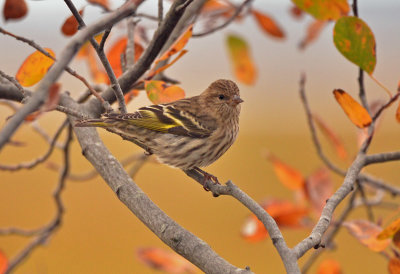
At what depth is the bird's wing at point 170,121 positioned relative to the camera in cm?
266

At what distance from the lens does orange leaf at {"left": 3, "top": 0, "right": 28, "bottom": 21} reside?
187 centimetres

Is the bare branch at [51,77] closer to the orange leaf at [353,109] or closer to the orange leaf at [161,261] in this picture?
the orange leaf at [353,109]

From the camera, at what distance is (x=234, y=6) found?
2.64 metres

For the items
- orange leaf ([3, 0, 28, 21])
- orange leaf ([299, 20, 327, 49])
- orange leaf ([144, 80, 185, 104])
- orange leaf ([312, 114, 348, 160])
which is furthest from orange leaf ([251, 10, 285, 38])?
orange leaf ([3, 0, 28, 21])

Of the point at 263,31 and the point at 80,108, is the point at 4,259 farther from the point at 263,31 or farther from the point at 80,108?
the point at 263,31

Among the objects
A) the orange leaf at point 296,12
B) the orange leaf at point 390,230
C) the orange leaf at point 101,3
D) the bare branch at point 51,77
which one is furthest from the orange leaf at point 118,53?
the bare branch at point 51,77

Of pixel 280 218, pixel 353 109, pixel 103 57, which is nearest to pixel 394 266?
pixel 353 109

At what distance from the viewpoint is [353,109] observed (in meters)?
1.77

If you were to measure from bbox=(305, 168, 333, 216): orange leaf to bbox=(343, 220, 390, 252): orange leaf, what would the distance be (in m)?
0.41

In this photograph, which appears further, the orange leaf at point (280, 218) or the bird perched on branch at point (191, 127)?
the bird perched on branch at point (191, 127)

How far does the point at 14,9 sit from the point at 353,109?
1.26 meters

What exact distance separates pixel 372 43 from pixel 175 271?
1.23m

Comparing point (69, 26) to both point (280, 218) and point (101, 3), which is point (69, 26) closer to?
point (101, 3)

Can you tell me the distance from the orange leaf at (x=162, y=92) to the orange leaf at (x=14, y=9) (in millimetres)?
524
